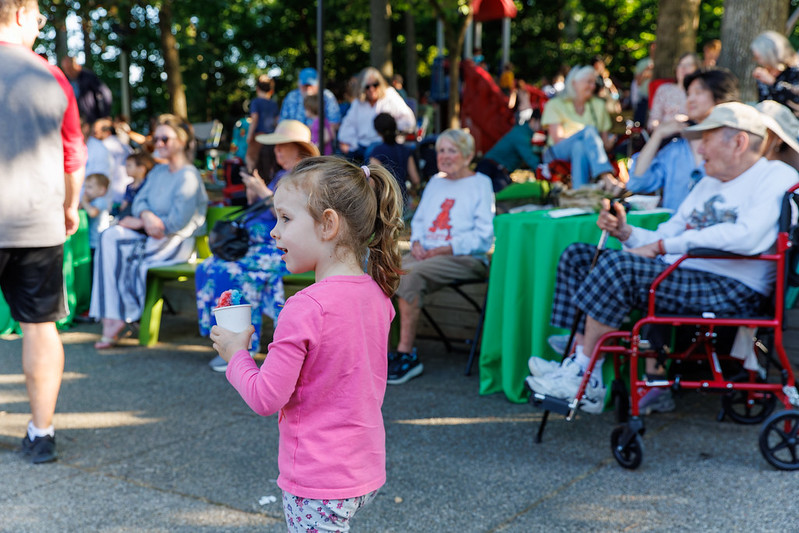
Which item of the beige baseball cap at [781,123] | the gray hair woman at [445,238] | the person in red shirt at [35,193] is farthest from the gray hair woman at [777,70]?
the person in red shirt at [35,193]

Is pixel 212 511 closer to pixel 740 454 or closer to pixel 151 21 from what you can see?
pixel 740 454

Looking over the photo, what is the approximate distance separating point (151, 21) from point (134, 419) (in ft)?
64.4

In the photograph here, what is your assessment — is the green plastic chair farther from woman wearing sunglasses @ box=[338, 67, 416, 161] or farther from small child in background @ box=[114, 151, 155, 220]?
woman wearing sunglasses @ box=[338, 67, 416, 161]

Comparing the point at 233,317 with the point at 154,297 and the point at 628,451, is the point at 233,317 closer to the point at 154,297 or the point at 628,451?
the point at 628,451

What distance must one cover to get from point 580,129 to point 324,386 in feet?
19.7

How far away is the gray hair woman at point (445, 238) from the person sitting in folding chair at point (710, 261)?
54.7 inches

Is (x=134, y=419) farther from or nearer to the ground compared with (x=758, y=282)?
nearer to the ground

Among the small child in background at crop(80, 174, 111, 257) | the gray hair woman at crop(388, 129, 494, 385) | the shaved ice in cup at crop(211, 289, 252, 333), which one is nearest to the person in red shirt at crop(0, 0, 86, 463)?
the shaved ice in cup at crop(211, 289, 252, 333)

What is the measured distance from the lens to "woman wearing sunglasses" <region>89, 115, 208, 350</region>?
6.37 metres

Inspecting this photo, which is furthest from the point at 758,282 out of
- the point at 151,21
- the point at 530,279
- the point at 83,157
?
the point at 151,21

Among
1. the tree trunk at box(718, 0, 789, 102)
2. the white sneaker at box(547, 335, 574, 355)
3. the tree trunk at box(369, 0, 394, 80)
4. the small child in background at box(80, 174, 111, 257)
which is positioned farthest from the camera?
the tree trunk at box(369, 0, 394, 80)

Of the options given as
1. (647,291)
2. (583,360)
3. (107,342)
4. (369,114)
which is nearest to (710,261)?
(647,291)

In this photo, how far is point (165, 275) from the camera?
6406mm

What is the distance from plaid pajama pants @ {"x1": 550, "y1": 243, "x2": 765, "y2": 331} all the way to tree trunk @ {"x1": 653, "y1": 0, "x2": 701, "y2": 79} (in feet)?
18.9
